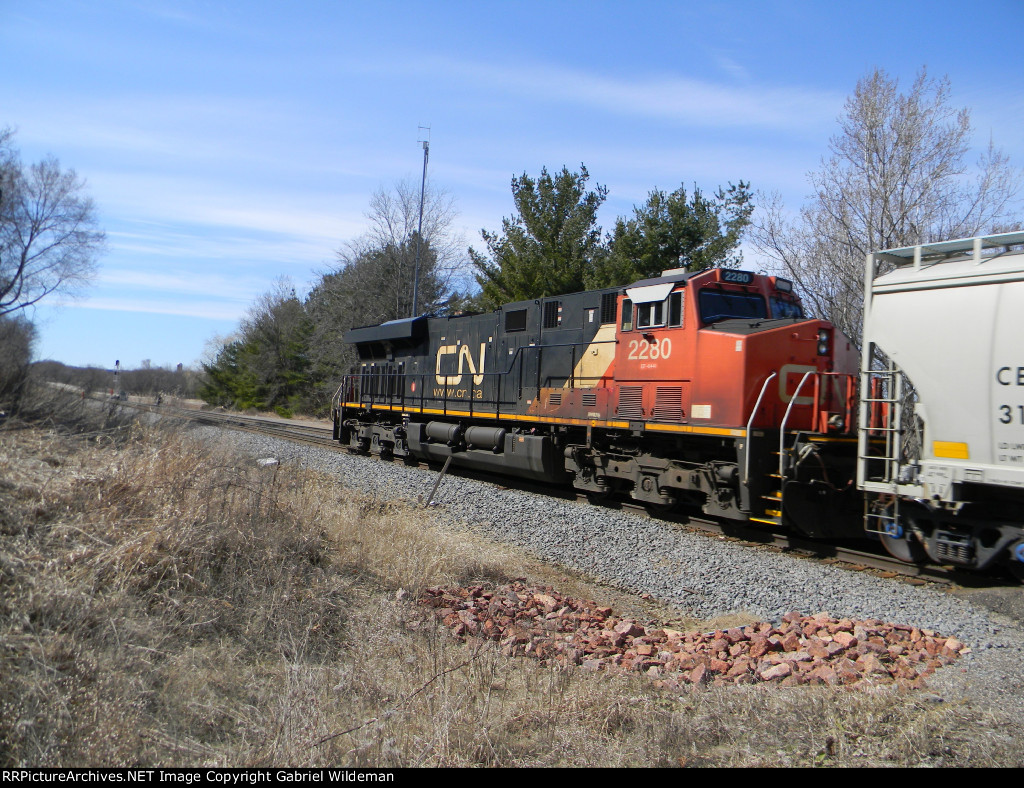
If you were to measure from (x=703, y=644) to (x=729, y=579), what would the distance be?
6.87 ft

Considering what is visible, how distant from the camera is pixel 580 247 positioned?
26.1 m

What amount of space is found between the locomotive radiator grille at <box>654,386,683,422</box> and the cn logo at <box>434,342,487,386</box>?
17.2ft

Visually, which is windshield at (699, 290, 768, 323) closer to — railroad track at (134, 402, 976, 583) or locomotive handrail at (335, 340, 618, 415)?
locomotive handrail at (335, 340, 618, 415)

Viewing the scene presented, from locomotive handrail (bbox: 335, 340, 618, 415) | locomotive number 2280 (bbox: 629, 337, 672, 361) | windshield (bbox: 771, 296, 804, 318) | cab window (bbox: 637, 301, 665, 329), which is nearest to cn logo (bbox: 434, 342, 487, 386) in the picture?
locomotive handrail (bbox: 335, 340, 618, 415)

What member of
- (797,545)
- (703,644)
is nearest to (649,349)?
(797,545)

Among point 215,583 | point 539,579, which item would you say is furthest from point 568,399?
Answer: point 215,583

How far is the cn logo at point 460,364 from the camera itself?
15.1 meters

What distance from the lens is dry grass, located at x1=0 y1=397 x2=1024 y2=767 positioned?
3.54m

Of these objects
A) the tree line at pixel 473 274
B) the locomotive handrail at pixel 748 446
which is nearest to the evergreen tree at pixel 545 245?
the tree line at pixel 473 274

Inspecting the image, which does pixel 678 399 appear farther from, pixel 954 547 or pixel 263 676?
pixel 263 676

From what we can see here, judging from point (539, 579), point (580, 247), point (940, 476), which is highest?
point (580, 247)

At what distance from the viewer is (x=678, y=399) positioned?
34.0 feet
